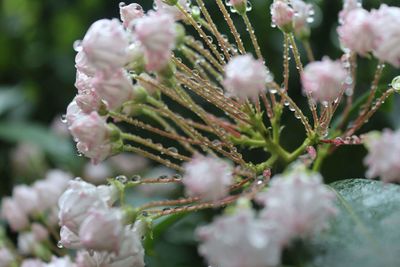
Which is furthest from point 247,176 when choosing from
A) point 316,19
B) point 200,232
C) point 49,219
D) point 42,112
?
point 42,112

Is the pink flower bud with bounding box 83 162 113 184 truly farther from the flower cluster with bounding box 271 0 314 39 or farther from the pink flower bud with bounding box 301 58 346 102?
the pink flower bud with bounding box 301 58 346 102

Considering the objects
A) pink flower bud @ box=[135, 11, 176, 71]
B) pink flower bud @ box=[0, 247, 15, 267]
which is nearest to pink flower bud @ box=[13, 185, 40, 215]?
pink flower bud @ box=[0, 247, 15, 267]

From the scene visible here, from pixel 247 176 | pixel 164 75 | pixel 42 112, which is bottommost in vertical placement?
pixel 42 112

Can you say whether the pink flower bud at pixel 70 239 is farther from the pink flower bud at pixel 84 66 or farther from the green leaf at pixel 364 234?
the green leaf at pixel 364 234

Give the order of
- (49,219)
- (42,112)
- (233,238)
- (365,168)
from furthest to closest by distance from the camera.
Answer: (42,112)
(49,219)
(365,168)
(233,238)

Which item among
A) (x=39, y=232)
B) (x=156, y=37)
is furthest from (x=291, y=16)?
(x=39, y=232)

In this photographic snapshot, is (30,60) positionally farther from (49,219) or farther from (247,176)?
(247,176)

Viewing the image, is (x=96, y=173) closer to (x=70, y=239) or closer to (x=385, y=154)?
(x=70, y=239)

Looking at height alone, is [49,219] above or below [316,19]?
below
